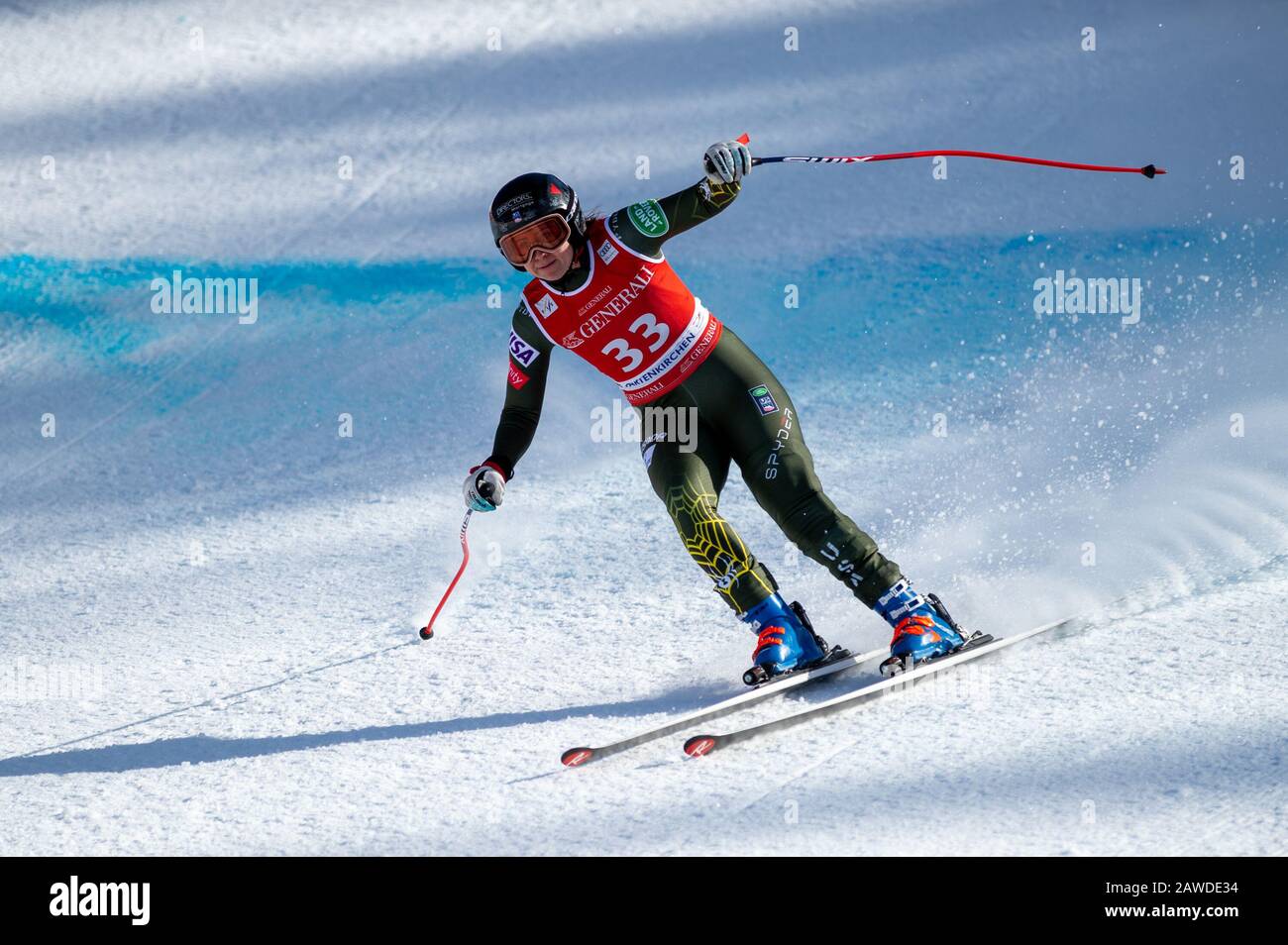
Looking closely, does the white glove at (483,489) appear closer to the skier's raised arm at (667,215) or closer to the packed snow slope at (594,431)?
the packed snow slope at (594,431)

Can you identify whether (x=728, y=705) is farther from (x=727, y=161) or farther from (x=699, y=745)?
(x=727, y=161)

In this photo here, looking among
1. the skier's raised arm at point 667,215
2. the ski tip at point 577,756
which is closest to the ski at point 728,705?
the ski tip at point 577,756

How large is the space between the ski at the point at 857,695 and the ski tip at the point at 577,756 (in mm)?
247

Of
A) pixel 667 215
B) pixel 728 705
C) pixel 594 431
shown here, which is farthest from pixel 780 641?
pixel 594 431

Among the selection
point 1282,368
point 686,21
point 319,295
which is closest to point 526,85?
point 686,21

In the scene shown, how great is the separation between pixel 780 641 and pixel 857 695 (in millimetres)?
268

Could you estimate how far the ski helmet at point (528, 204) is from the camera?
3752 mm

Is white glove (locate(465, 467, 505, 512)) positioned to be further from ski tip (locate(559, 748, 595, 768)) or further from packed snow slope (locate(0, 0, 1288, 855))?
ski tip (locate(559, 748, 595, 768))

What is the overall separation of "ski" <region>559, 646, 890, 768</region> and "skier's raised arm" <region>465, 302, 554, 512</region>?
81 centimetres

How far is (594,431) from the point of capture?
6531 millimetres

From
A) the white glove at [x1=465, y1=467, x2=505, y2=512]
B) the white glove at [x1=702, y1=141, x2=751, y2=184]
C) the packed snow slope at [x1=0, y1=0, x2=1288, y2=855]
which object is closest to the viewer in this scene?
the packed snow slope at [x1=0, y1=0, x2=1288, y2=855]

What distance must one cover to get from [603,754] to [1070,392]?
→ 3752mm

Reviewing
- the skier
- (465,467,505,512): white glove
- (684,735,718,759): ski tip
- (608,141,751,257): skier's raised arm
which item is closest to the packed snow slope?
(684,735,718,759): ski tip

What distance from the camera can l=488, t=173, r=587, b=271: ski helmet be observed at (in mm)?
3752
